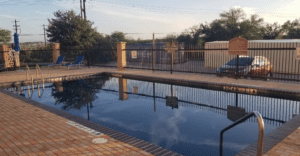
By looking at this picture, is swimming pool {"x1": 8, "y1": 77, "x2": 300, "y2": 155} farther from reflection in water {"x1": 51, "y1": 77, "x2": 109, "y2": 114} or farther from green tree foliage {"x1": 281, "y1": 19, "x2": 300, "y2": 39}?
green tree foliage {"x1": 281, "y1": 19, "x2": 300, "y2": 39}

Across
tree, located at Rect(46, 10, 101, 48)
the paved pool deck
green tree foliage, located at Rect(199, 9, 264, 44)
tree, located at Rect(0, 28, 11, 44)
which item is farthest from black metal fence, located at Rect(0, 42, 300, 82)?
tree, located at Rect(0, 28, 11, 44)

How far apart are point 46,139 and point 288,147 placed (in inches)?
159

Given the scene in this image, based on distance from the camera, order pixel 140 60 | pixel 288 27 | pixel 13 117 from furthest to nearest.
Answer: pixel 288 27, pixel 140 60, pixel 13 117

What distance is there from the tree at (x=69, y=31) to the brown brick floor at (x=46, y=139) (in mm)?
13425

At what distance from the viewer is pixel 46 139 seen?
160 inches

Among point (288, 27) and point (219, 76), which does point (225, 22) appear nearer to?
point (288, 27)

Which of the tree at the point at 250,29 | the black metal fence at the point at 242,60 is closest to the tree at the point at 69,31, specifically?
the black metal fence at the point at 242,60

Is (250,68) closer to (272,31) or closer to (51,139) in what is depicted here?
(51,139)

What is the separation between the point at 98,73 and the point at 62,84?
2813 mm

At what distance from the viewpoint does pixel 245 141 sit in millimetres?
4641

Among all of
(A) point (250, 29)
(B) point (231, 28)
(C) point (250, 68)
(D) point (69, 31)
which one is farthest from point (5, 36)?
(C) point (250, 68)

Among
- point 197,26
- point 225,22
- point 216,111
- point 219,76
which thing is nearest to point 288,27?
point 225,22

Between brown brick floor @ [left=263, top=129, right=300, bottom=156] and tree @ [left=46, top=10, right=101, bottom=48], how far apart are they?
1675cm

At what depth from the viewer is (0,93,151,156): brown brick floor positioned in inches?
141
